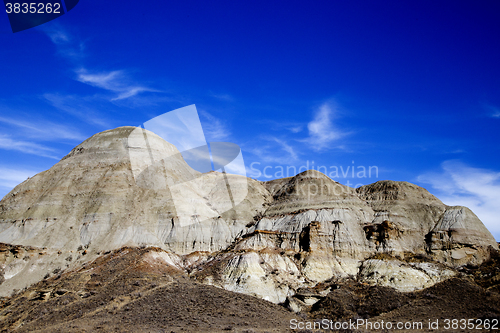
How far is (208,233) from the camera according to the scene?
49.9 meters

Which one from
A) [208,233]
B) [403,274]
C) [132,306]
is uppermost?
[208,233]

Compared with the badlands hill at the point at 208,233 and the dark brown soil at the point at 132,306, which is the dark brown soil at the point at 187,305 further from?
the badlands hill at the point at 208,233

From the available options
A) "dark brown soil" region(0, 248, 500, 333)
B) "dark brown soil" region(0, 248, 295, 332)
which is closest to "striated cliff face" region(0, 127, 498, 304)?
"dark brown soil" region(0, 248, 500, 333)

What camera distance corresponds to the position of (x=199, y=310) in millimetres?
30297

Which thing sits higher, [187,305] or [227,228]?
[227,228]

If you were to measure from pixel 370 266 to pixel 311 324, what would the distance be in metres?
15.3

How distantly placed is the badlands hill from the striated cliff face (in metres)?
0.16

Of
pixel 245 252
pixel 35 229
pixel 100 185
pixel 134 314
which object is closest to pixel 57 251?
pixel 35 229

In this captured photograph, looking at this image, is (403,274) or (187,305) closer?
(187,305)

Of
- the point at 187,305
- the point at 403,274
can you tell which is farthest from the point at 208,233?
the point at 403,274

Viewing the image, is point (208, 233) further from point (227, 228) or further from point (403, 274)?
point (403, 274)

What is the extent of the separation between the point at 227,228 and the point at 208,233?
133 inches

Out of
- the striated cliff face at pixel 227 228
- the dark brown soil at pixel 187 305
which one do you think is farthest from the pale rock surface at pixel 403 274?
the dark brown soil at pixel 187 305

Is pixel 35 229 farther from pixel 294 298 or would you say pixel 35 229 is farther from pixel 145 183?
pixel 294 298
